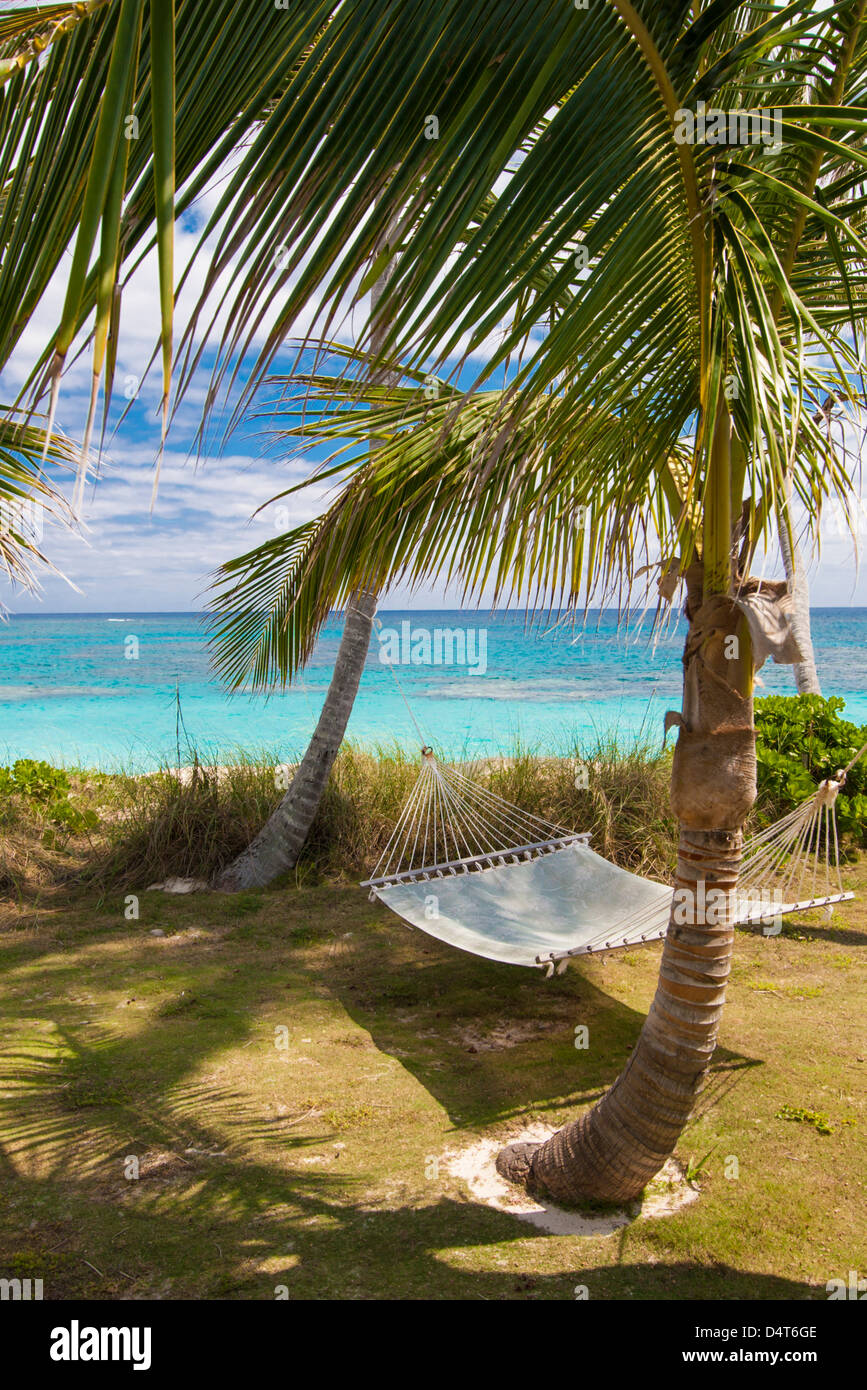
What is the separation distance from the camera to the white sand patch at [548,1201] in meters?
2.16

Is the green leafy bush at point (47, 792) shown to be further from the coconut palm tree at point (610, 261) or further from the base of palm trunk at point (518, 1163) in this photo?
the base of palm trunk at point (518, 1163)

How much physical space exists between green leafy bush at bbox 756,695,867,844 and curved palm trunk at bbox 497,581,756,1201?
341cm

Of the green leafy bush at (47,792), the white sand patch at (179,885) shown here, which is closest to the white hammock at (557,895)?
the white sand patch at (179,885)

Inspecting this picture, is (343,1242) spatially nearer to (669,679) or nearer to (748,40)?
(748,40)

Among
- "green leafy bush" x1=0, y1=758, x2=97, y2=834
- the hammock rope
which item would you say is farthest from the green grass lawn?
"green leafy bush" x1=0, y1=758, x2=97, y2=834

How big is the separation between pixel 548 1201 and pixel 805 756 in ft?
13.0

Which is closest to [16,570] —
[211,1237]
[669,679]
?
[211,1237]

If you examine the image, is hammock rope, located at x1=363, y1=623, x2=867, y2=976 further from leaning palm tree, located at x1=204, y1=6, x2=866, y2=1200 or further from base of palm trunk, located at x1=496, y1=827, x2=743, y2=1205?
base of palm trunk, located at x1=496, y1=827, x2=743, y2=1205

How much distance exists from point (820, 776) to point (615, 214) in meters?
4.92

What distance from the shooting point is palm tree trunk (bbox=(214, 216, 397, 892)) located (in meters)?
4.68

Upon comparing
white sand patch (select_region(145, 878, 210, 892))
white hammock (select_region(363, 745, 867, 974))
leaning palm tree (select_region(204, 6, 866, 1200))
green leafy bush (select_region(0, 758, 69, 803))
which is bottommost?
white sand patch (select_region(145, 878, 210, 892))

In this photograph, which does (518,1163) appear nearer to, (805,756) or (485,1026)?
(485,1026)

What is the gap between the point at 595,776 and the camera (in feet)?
17.5

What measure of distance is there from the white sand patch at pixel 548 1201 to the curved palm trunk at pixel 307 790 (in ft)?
8.52
